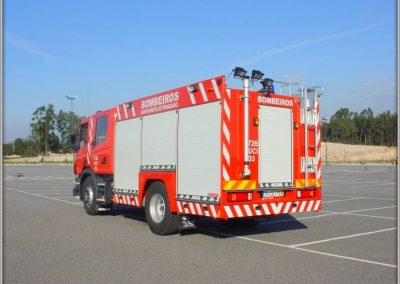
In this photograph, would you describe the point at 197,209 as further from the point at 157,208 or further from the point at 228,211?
the point at 157,208

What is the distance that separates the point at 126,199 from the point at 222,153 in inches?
160

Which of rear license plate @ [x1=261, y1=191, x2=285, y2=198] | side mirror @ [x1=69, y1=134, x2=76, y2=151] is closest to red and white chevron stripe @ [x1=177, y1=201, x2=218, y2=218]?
rear license plate @ [x1=261, y1=191, x2=285, y2=198]

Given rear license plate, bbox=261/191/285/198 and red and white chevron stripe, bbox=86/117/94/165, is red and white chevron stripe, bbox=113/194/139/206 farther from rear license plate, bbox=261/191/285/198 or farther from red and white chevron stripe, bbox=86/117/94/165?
rear license plate, bbox=261/191/285/198

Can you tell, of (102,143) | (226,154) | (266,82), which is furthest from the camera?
(102,143)

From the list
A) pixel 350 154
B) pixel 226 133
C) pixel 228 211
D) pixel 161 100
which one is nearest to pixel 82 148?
pixel 161 100

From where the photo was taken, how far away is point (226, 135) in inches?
342

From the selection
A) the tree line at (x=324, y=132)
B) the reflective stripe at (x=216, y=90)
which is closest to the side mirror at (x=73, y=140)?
the reflective stripe at (x=216, y=90)

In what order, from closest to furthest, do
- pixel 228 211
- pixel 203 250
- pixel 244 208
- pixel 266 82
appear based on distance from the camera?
1. pixel 203 250
2. pixel 228 211
3. pixel 244 208
4. pixel 266 82

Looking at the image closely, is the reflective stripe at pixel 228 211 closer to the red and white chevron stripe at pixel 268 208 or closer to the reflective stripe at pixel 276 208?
the red and white chevron stripe at pixel 268 208

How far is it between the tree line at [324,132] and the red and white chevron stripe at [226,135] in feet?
370

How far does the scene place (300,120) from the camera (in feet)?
32.8

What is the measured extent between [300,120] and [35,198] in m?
12.8

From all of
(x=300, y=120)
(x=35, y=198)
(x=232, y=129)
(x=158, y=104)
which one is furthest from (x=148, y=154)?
(x=35, y=198)

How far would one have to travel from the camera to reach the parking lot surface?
6.56m
